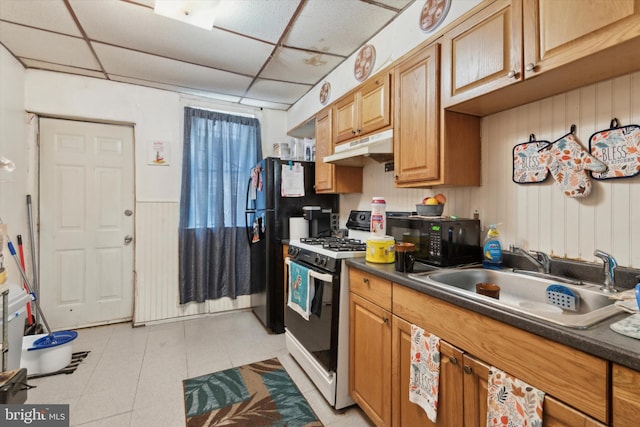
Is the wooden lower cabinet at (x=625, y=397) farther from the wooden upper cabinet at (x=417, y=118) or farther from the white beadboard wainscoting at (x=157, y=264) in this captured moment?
the white beadboard wainscoting at (x=157, y=264)

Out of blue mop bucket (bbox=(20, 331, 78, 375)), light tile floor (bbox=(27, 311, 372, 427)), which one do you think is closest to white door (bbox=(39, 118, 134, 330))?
light tile floor (bbox=(27, 311, 372, 427))

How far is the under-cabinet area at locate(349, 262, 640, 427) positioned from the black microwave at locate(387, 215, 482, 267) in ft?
1.09

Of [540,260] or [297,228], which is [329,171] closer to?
[297,228]

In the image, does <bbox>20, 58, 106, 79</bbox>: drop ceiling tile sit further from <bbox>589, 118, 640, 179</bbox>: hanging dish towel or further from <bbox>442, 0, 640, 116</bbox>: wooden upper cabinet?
<bbox>589, 118, 640, 179</bbox>: hanging dish towel

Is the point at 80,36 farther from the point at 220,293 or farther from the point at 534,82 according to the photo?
the point at 534,82

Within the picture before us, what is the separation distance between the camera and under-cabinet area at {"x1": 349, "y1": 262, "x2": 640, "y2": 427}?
2.31ft

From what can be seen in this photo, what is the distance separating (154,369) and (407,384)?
1.90 metres

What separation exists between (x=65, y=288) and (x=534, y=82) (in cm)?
398

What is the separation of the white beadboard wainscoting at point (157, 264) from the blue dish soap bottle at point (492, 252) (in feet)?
9.57

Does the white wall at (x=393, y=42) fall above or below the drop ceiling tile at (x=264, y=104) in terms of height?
below

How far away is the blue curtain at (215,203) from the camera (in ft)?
10.2

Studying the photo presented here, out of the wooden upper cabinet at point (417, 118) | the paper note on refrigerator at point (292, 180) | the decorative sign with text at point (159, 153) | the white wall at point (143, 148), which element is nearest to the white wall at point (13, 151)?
the white wall at point (143, 148)

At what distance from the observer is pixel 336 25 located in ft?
6.52

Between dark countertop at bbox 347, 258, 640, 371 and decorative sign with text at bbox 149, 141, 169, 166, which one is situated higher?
decorative sign with text at bbox 149, 141, 169, 166
